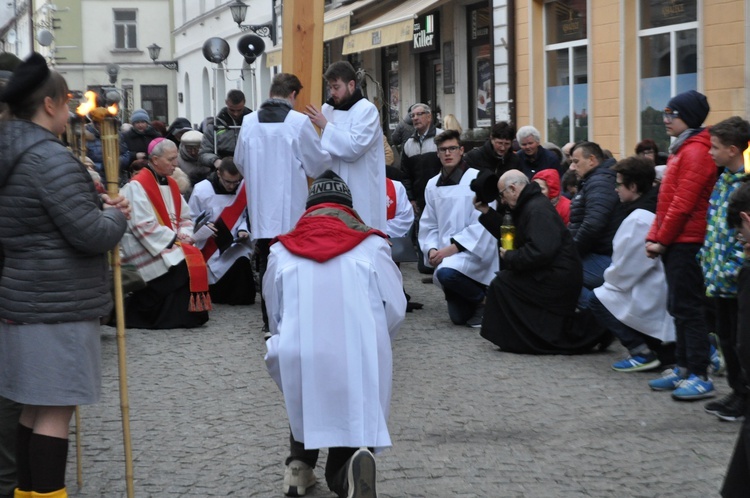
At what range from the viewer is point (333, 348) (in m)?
5.29

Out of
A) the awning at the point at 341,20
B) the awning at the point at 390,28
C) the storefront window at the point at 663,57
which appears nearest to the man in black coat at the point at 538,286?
the storefront window at the point at 663,57

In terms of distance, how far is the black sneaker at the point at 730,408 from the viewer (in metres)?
7.00

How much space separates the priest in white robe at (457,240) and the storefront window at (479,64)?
7.71 m

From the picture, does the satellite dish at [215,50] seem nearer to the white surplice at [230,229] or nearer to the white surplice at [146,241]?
the white surplice at [230,229]

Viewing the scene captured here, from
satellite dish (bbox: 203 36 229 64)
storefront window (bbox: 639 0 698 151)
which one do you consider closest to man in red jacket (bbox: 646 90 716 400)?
storefront window (bbox: 639 0 698 151)

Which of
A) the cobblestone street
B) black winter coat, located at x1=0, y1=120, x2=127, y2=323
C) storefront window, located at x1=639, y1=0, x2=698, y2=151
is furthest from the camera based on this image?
storefront window, located at x1=639, y1=0, x2=698, y2=151

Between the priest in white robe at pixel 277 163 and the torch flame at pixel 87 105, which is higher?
the torch flame at pixel 87 105

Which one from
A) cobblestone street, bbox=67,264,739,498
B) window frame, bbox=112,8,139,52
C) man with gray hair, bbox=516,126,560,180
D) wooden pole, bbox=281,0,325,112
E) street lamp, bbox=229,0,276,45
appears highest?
window frame, bbox=112,8,139,52

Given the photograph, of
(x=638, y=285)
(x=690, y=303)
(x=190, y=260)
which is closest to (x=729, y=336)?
(x=690, y=303)

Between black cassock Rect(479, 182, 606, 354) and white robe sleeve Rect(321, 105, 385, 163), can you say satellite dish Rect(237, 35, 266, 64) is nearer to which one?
white robe sleeve Rect(321, 105, 385, 163)

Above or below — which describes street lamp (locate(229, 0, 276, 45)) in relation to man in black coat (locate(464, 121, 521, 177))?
above

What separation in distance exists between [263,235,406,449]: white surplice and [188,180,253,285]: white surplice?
6.84 metres

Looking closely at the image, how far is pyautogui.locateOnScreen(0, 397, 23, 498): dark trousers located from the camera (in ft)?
17.5

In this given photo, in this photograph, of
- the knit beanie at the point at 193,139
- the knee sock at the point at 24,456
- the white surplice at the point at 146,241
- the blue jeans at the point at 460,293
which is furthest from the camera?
the knit beanie at the point at 193,139
